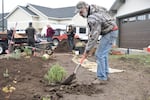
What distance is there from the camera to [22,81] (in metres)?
7.18

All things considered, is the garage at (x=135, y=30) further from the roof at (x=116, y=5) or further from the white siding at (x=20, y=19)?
the white siding at (x=20, y=19)

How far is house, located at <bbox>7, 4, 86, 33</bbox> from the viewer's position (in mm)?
56125

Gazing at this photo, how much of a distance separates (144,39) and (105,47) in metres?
13.9

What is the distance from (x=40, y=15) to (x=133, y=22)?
117 ft

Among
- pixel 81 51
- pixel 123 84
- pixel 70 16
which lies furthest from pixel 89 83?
pixel 70 16

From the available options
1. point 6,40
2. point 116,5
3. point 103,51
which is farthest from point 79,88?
point 116,5

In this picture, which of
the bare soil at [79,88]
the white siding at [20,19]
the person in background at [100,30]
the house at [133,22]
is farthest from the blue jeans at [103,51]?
the white siding at [20,19]

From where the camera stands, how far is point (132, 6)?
885 inches

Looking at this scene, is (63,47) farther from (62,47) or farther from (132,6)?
(132,6)

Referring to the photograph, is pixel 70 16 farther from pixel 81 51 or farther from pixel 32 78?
pixel 32 78

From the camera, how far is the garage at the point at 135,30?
20484 mm

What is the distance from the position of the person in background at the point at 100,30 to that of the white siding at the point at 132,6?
13.3 m

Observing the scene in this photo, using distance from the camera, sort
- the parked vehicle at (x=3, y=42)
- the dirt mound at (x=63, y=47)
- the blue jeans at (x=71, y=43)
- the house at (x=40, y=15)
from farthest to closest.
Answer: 1. the house at (x=40, y=15)
2. the parked vehicle at (x=3, y=42)
3. the blue jeans at (x=71, y=43)
4. the dirt mound at (x=63, y=47)

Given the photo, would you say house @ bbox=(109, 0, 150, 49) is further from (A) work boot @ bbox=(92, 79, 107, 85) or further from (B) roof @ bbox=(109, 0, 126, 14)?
(A) work boot @ bbox=(92, 79, 107, 85)
